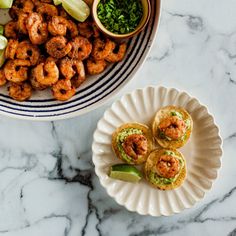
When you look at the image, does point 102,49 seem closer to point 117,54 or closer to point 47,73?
point 117,54

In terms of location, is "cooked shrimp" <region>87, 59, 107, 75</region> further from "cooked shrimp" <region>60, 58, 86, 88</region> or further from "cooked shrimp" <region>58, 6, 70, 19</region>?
"cooked shrimp" <region>58, 6, 70, 19</region>

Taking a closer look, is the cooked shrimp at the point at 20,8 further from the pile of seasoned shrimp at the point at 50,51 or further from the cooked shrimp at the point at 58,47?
the cooked shrimp at the point at 58,47

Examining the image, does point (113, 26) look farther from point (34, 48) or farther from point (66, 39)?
point (34, 48)

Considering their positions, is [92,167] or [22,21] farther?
[92,167]

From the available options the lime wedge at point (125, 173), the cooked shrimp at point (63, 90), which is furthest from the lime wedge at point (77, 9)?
the lime wedge at point (125, 173)

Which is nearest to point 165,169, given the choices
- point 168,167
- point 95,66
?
point 168,167

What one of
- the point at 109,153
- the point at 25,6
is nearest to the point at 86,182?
the point at 109,153
